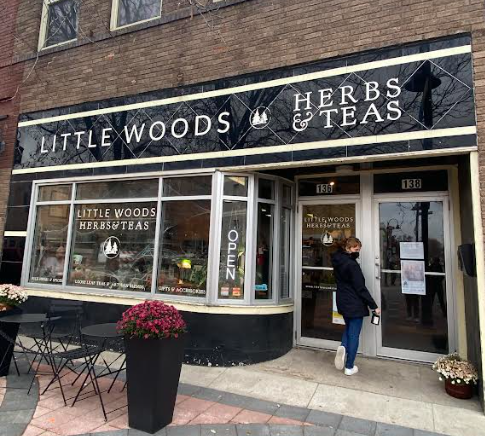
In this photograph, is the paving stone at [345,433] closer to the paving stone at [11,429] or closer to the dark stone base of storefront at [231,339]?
the dark stone base of storefront at [231,339]

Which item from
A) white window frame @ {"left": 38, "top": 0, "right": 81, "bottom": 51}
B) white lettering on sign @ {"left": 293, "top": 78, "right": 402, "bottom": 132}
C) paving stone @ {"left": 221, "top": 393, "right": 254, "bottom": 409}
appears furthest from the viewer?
white window frame @ {"left": 38, "top": 0, "right": 81, "bottom": 51}

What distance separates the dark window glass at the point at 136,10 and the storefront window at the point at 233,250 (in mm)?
4027

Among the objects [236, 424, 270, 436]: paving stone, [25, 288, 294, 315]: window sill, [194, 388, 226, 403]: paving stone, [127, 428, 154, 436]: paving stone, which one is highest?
[25, 288, 294, 315]: window sill

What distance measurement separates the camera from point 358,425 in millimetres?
3467

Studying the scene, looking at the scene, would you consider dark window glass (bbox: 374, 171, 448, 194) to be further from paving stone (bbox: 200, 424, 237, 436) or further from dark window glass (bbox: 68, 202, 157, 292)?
paving stone (bbox: 200, 424, 237, 436)

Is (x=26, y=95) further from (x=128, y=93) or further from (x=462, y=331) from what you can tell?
(x=462, y=331)

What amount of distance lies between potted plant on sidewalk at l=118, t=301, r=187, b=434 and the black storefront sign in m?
2.79

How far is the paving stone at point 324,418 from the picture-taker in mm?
3490

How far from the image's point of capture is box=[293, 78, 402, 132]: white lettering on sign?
15.0ft

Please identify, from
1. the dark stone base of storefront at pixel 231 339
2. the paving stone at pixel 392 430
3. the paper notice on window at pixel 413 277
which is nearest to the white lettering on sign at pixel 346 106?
the paper notice on window at pixel 413 277

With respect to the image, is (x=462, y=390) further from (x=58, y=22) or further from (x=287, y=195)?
(x=58, y=22)

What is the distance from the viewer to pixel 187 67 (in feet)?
19.5

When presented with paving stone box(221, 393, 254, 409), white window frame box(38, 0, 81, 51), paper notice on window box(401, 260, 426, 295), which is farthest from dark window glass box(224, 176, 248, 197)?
white window frame box(38, 0, 81, 51)

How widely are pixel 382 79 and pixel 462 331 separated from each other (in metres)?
3.50
